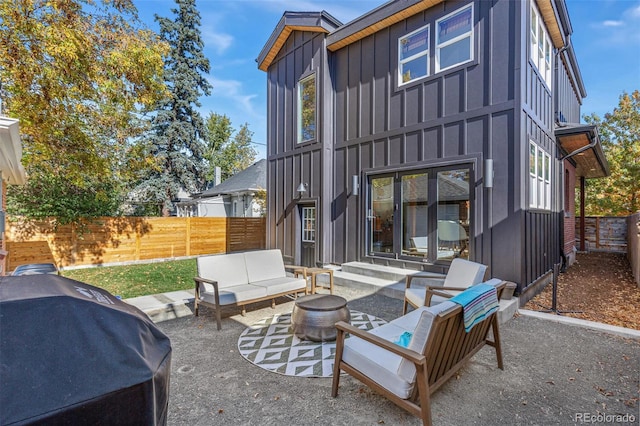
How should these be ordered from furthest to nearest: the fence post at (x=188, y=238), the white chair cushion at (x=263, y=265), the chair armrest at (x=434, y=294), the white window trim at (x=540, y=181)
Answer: the fence post at (x=188, y=238) → the white window trim at (x=540, y=181) → the white chair cushion at (x=263, y=265) → the chair armrest at (x=434, y=294)

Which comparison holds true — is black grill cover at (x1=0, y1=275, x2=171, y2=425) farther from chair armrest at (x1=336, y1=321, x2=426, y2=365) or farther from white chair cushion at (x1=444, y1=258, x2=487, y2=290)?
white chair cushion at (x1=444, y1=258, x2=487, y2=290)

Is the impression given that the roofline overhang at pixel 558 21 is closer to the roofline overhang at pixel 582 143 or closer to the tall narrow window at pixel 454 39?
the tall narrow window at pixel 454 39

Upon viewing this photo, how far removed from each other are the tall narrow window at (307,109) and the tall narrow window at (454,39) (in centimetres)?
349

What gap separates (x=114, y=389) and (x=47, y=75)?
7.91 m

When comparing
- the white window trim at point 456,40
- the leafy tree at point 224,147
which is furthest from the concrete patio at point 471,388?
the leafy tree at point 224,147

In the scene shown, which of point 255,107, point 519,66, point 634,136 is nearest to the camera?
point 519,66

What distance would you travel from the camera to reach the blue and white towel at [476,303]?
8.14ft

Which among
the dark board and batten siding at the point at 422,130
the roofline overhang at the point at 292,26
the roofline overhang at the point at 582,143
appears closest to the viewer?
the dark board and batten siding at the point at 422,130

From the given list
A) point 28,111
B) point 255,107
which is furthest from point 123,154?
point 255,107

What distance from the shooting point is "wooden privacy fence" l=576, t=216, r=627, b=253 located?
39.9 feet

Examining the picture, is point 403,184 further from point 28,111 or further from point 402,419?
point 28,111

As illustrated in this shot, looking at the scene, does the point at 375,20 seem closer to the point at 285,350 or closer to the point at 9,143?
the point at 9,143

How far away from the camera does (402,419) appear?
99.3 inches

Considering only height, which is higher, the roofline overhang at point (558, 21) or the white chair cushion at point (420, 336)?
the roofline overhang at point (558, 21)
